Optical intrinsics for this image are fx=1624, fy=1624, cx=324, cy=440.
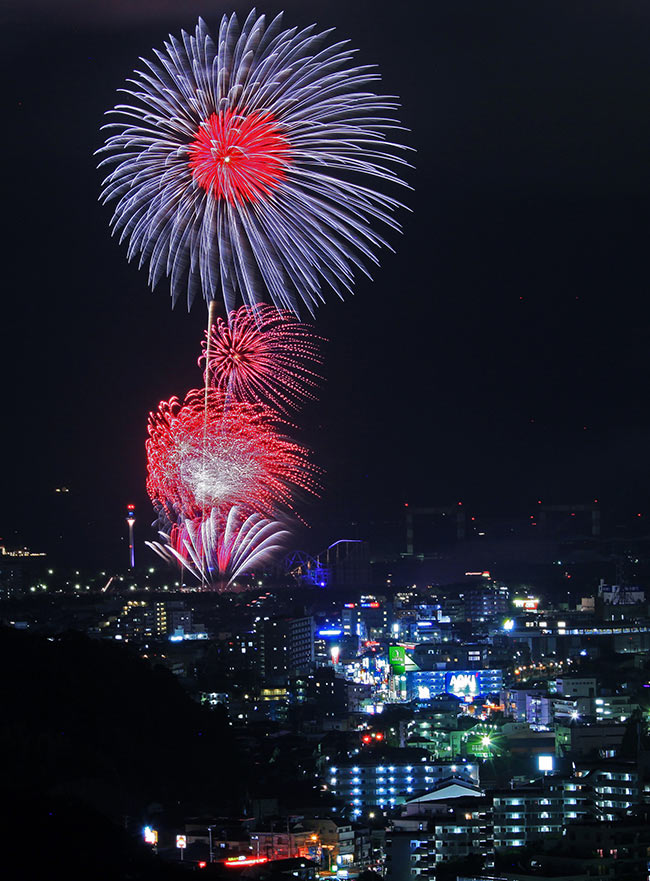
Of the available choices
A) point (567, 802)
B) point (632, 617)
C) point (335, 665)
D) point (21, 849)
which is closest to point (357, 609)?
point (632, 617)

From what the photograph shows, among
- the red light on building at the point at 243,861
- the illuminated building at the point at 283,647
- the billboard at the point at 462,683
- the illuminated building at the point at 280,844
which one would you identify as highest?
the illuminated building at the point at 283,647

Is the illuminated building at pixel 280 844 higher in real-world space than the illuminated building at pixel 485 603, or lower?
lower

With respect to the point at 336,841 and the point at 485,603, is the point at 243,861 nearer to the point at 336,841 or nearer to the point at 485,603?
Answer: the point at 336,841

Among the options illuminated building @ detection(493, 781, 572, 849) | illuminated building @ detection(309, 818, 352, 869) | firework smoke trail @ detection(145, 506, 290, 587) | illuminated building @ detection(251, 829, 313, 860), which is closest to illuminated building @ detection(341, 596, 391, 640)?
firework smoke trail @ detection(145, 506, 290, 587)

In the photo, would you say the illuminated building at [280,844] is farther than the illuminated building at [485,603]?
No

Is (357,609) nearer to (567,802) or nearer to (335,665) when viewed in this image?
(335,665)

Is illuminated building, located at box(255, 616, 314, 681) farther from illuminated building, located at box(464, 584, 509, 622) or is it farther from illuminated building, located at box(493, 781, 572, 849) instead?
illuminated building, located at box(493, 781, 572, 849)

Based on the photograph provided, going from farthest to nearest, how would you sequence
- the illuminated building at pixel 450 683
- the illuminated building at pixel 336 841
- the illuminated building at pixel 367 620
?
the illuminated building at pixel 367 620 < the illuminated building at pixel 450 683 < the illuminated building at pixel 336 841

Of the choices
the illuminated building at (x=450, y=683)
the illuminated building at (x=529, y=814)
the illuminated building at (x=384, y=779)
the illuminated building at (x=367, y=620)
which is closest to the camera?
the illuminated building at (x=529, y=814)

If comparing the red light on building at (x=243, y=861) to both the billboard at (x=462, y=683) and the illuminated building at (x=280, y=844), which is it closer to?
the illuminated building at (x=280, y=844)

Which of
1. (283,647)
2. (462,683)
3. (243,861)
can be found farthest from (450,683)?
(243,861)

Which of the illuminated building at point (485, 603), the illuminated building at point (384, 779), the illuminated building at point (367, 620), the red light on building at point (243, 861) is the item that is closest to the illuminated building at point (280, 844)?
the red light on building at point (243, 861)
